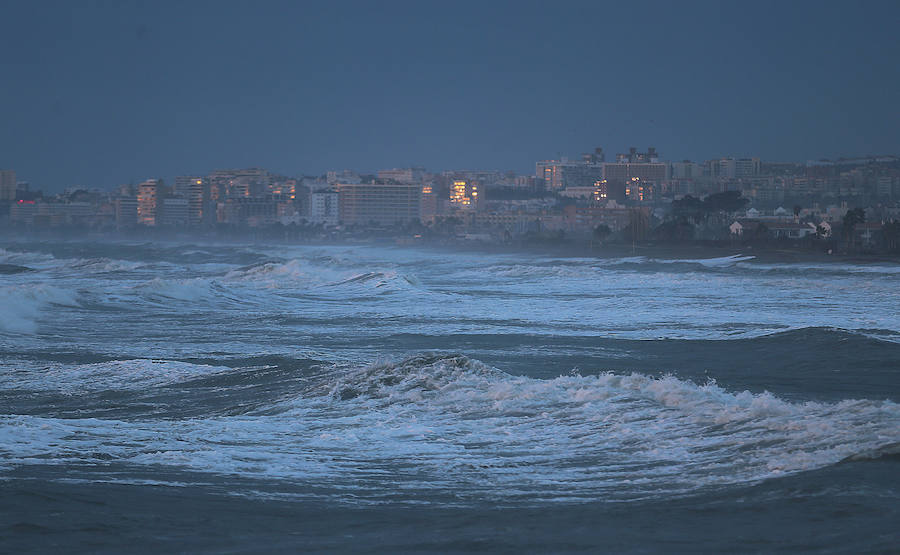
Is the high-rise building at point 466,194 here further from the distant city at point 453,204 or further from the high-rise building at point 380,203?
the high-rise building at point 380,203

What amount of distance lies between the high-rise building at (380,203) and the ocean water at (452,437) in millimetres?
143423

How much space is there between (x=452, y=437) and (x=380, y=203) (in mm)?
157363

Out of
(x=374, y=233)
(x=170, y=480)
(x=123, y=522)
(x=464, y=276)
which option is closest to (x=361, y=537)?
(x=123, y=522)

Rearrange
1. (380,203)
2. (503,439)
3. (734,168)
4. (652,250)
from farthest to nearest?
(734,168) < (380,203) < (652,250) < (503,439)

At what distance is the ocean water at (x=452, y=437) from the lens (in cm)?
615

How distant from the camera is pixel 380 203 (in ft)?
543

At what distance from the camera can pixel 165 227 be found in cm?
16762

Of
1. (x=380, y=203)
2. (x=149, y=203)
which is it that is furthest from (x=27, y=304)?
(x=149, y=203)

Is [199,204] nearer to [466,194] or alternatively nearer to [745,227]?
[466,194]

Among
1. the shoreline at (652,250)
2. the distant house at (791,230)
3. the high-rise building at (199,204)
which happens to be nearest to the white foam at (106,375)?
the shoreline at (652,250)

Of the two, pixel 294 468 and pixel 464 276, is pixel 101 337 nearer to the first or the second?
pixel 294 468

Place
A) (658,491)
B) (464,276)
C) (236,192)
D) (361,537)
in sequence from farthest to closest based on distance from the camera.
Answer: (236,192), (464,276), (658,491), (361,537)

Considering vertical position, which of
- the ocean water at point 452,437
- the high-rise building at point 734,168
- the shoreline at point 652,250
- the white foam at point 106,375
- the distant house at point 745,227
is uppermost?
the high-rise building at point 734,168

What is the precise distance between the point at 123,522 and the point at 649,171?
19513 cm
